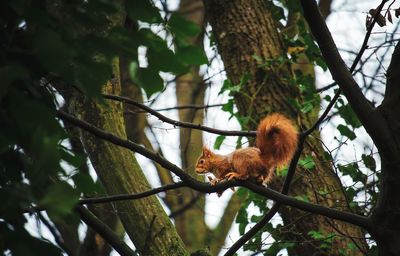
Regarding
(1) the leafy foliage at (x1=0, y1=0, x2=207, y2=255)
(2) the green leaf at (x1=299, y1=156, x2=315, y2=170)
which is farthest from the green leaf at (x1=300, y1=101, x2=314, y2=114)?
(1) the leafy foliage at (x1=0, y1=0, x2=207, y2=255)

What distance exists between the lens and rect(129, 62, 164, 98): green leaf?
1.28m

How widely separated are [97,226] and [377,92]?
3560mm

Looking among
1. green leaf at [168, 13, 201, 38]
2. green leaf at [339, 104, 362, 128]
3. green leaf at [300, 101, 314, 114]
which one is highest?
green leaf at [300, 101, 314, 114]

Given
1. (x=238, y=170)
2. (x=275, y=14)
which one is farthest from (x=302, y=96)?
(x=238, y=170)

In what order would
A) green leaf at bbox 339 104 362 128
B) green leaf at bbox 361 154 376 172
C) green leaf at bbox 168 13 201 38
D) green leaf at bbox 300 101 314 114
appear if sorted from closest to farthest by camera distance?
1. green leaf at bbox 168 13 201 38
2. green leaf at bbox 361 154 376 172
3. green leaf at bbox 339 104 362 128
4. green leaf at bbox 300 101 314 114

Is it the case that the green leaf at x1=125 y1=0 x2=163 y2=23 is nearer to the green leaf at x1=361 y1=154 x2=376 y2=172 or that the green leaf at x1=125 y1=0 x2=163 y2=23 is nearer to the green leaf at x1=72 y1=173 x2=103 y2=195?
the green leaf at x1=72 y1=173 x2=103 y2=195

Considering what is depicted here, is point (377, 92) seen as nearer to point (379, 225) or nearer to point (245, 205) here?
point (245, 205)

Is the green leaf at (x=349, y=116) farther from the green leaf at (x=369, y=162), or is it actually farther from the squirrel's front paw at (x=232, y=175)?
the squirrel's front paw at (x=232, y=175)

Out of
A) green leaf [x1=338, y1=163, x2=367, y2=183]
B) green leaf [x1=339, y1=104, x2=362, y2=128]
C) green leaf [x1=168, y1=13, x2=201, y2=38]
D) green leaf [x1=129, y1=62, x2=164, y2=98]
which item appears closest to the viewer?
green leaf [x1=168, y1=13, x2=201, y2=38]

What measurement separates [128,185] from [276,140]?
73 cm

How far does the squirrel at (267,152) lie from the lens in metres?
3.03

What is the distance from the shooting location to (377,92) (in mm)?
5375

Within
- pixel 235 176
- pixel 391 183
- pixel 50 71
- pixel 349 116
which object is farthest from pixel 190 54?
pixel 349 116

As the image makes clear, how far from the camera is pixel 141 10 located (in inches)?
47.5
